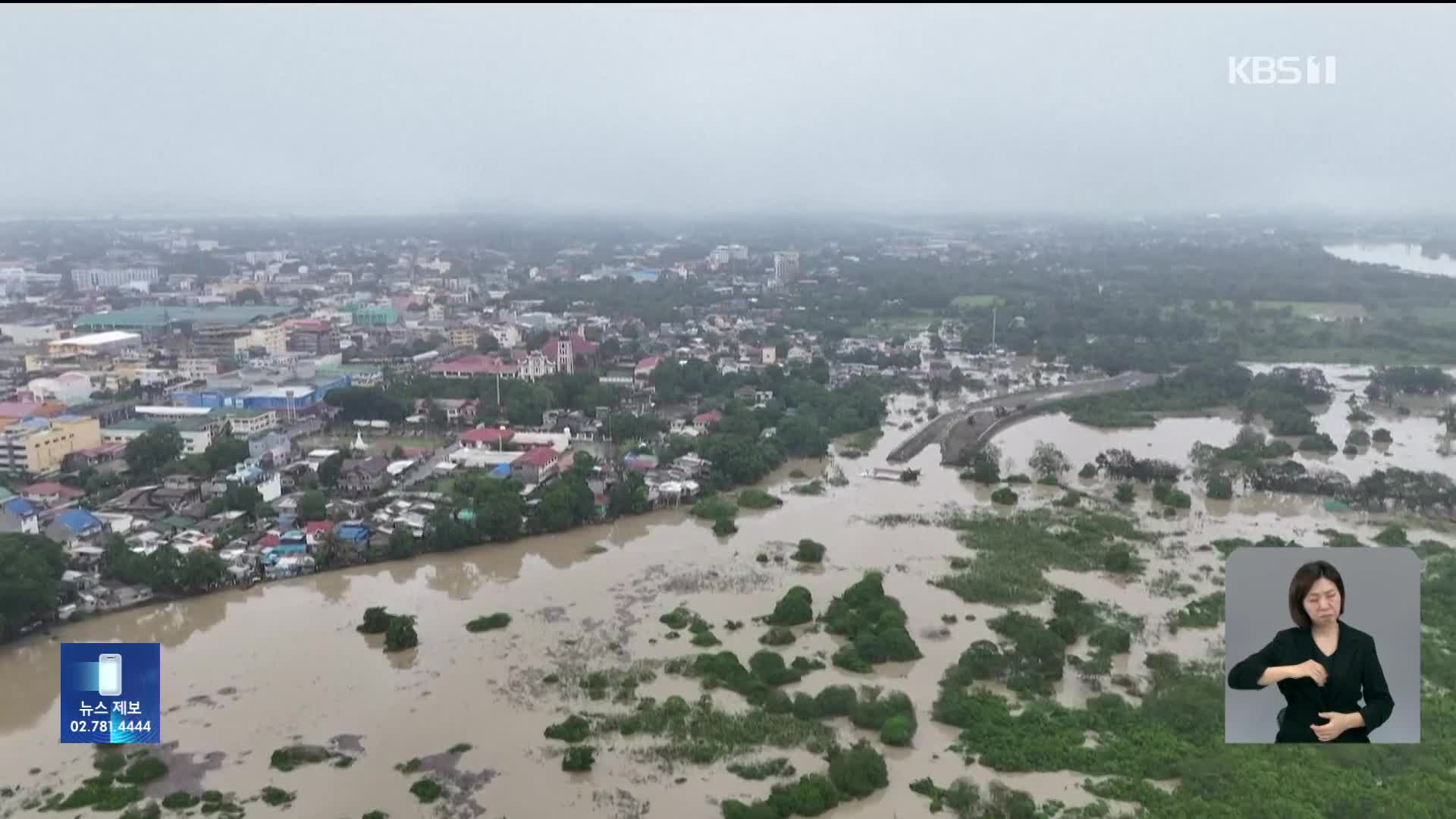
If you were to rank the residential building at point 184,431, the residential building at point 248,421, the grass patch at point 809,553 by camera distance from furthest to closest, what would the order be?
the residential building at point 248,421, the residential building at point 184,431, the grass patch at point 809,553

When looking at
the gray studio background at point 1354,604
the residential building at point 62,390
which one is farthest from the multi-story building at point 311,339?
the gray studio background at point 1354,604

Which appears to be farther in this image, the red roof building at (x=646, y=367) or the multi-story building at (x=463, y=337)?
the multi-story building at (x=463, y=337)

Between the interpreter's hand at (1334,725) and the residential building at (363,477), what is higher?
the interpreter's hand at (1334,725)

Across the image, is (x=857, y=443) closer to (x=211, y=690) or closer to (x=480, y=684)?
(x=480, y=684)

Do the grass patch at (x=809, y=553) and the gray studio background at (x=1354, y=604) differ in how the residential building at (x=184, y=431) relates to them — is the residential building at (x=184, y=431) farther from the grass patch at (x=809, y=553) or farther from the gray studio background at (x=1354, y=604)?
the gray studio background at (x=1354, y=604)

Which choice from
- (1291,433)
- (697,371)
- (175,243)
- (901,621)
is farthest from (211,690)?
(175,243)

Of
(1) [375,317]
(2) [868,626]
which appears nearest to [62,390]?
(1) [375,317]

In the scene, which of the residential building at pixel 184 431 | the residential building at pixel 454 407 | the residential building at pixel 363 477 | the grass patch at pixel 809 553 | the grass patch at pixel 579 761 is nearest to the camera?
the grass patch at pixel 579 761

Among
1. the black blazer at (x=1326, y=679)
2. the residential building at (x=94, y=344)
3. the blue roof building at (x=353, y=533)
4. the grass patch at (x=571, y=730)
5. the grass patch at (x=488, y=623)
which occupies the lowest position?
the grass patch at (x=571, y=730)
